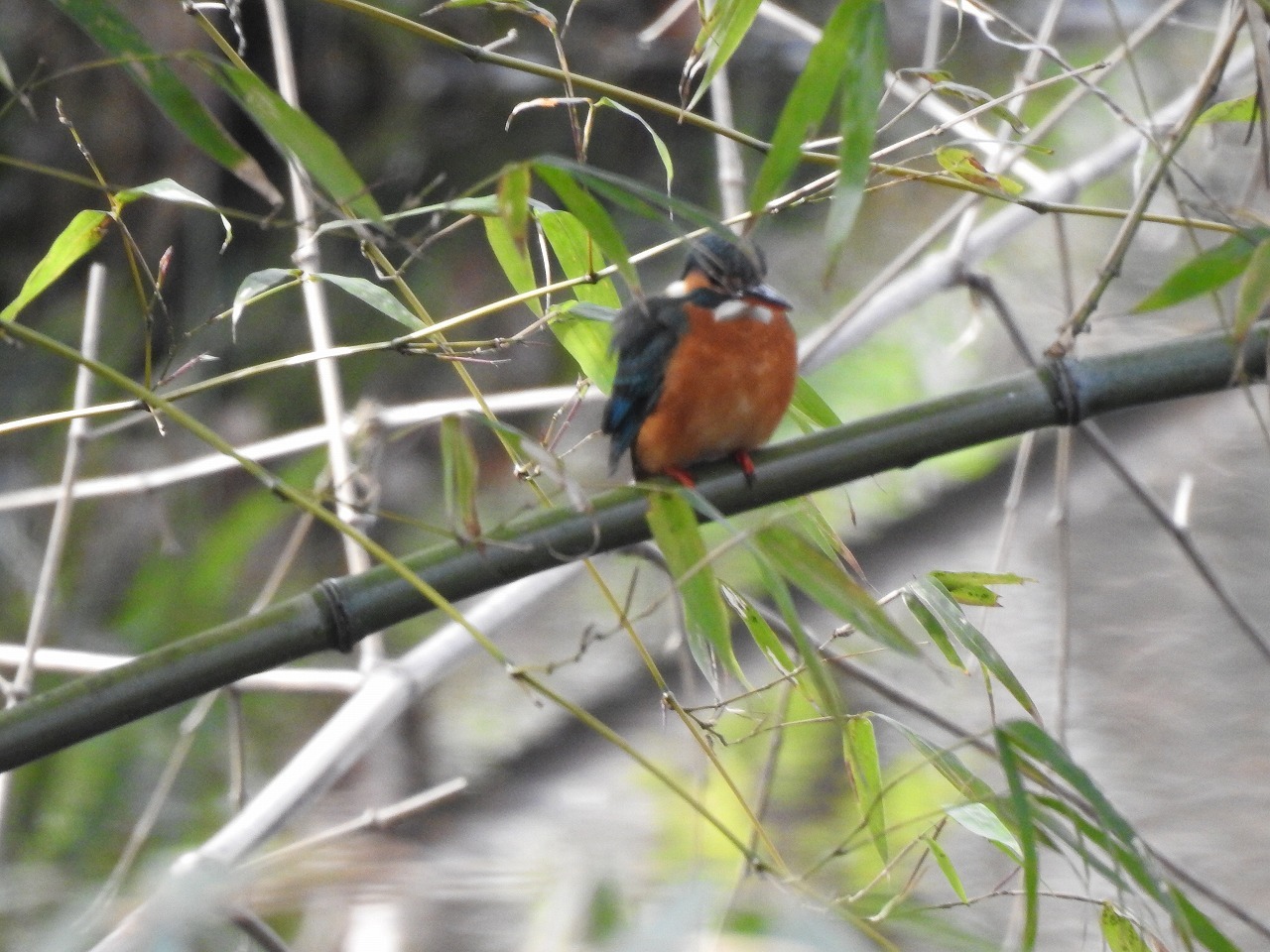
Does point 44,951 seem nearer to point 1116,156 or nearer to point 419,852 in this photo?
point 419,852

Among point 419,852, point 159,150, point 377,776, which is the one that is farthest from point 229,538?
point 159,150

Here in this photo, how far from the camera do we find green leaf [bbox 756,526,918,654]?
794mm

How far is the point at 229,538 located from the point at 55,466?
0.60 metres

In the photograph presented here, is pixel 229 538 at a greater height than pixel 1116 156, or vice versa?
pixel 1116 156

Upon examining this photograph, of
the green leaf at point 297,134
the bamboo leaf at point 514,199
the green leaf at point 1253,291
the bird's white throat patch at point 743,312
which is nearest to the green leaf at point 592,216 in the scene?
the bamboo leaf at point 514,199

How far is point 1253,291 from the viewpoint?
79cm

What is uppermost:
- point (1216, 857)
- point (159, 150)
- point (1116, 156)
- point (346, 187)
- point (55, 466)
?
point (159, 150)

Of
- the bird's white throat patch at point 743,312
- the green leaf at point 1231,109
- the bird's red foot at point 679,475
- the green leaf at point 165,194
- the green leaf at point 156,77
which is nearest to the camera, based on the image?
the green leaf at point 156,77

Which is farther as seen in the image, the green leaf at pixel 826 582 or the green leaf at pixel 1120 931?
the green leaf at pixel 1120 931

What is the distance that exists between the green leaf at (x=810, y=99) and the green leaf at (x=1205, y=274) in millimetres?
250

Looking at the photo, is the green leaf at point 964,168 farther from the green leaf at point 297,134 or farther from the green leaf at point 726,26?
the green leaf at point 297,134

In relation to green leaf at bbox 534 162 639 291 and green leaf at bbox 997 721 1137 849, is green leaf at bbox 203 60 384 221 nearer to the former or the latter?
green leaf at bbox 534 162 639 291

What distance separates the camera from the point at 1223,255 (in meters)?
0.86

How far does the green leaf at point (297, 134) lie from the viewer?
0.80 meters
